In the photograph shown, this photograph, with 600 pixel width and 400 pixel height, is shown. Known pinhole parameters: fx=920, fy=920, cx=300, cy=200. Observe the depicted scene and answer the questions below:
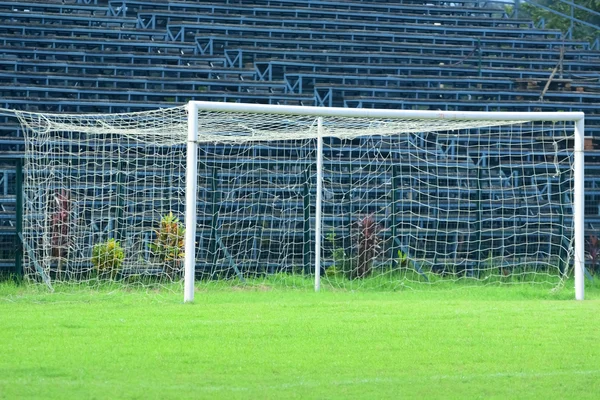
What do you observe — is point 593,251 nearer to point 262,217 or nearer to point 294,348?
point 262,217

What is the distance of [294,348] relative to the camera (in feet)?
23.6

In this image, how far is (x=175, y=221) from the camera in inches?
561

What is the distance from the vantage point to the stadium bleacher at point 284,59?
62.3 feet

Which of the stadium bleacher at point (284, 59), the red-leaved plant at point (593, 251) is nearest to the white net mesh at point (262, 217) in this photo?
the red-leaved plant at point (593, 251)

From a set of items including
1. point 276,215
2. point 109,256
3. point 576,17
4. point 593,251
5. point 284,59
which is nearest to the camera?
point 109,256

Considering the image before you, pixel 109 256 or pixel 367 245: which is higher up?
pixel 367 245

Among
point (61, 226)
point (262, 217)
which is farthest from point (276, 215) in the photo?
point (61, 226)

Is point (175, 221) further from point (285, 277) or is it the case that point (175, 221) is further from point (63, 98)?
point (63, 98)

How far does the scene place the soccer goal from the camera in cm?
1239

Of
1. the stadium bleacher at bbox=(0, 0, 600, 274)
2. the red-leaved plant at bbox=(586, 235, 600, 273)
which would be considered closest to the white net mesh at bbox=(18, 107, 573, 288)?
the red-leaved plant at bbox=(586, 235, 600, 273)

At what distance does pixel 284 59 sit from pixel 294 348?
1505cm

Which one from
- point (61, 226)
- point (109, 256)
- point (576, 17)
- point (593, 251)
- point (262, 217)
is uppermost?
point (576, 17)

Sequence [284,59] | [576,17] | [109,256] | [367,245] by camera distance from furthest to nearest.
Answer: [576,17]
[284,59]
[367,245]
[109,256]

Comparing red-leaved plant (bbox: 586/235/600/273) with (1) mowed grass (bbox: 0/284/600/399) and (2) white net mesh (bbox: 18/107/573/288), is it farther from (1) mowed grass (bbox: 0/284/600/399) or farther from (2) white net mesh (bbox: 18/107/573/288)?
(1) mowed grass (bbox: 0/284/600/399)
